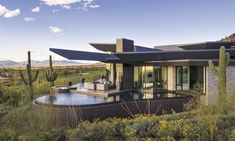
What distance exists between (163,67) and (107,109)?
1047 cm

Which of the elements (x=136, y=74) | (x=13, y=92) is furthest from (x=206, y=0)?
(x=13, y=92)

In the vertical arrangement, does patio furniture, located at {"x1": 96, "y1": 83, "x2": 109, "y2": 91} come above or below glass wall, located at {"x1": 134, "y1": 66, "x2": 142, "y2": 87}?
below

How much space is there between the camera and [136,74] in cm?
2636

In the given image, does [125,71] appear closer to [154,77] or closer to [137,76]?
[137,76]

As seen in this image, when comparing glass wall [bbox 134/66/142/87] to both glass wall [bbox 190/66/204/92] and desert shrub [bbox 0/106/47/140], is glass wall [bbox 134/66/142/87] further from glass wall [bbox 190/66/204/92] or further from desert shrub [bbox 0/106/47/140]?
desert shrub [bbox 0/106/47/140]

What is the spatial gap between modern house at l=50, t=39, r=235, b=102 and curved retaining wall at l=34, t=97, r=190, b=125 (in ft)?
11.5

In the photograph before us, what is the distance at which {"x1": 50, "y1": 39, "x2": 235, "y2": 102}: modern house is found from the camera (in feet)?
68.0

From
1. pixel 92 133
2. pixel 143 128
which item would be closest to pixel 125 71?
pixel 143 128

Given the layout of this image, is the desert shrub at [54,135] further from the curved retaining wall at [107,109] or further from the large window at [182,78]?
the large window at [182,78]

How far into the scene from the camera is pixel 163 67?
2572 centimetres

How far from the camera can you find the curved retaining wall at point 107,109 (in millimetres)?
15805

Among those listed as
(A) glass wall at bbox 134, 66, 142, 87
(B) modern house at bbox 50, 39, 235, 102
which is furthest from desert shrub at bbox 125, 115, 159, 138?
(A) glass wall at bbox 134, 66, 142, 87

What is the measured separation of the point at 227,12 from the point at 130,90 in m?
17.5

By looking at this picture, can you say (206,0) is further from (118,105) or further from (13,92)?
(13,92)
